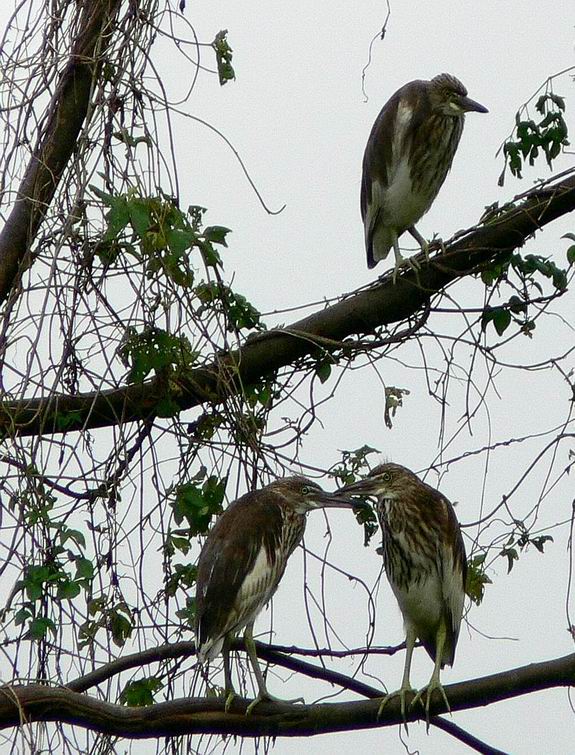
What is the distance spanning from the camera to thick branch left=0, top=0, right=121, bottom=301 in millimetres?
3174

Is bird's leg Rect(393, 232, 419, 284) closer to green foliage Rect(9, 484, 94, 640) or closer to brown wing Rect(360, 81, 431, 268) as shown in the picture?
brown wing Rect(360, 81, 431, 268)

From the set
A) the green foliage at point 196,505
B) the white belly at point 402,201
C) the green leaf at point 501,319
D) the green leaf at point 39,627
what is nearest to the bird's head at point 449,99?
the white belly at point 402,201

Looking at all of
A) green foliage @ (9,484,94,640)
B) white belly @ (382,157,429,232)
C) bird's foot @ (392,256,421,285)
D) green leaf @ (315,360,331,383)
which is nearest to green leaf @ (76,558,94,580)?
green foliage @ (9,484,94,640)

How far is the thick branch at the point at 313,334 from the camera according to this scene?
3301 millimetres

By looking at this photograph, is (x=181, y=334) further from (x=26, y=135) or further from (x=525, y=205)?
(x=525, y=205)

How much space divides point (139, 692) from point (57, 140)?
134 centimetres

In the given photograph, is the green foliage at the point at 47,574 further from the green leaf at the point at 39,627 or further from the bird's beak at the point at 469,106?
the bird's beak at the point at 469,106

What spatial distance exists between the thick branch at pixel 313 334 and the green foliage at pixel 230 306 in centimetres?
7

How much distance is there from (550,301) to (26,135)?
143cm

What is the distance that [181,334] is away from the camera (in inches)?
126

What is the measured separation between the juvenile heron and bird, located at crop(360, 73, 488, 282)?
56.6 inches

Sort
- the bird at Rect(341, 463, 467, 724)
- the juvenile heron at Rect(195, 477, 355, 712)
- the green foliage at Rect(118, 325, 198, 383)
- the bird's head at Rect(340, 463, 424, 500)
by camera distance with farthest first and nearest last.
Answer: the bird's head at Rect(340, 463, 424, 500) < the bird at Rect(341, 463, 467, 724) < the juvenile heron at Rect(195, 477, 355, 712) < the green foliage at Rect(118, 325, 198, 383)

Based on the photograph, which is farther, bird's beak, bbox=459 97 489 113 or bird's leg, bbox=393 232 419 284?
bird's beak, bbox=459 97 489 113

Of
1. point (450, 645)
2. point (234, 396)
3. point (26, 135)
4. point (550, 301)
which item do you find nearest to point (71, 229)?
point (26, 135)
